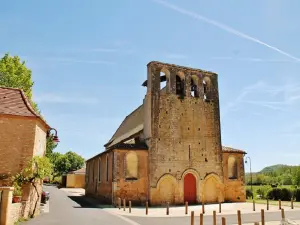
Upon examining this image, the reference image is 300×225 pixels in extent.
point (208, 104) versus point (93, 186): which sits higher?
point (208, 104)

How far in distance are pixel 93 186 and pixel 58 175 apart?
54.0 m

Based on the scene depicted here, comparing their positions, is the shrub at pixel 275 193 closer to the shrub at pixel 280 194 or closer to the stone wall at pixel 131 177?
the shrub at pixel 280 194

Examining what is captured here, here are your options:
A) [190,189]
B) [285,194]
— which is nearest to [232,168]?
[190,189]

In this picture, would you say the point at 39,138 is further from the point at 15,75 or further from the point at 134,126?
the point at 134,126

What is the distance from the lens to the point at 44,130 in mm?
18859

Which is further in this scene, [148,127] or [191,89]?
[191,89]

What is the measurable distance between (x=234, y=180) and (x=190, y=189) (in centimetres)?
505

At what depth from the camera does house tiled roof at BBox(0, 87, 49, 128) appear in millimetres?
16109

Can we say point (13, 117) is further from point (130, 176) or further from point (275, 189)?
point (275, 189)

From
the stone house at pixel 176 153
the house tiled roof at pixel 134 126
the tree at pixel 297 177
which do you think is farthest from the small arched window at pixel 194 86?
the tree at pixel 297 177

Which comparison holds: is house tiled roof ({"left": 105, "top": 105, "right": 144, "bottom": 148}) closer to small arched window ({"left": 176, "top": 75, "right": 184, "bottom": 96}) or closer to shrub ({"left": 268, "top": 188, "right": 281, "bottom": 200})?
small arched window ({"left": 176, "top": 75, "right": 184, "bottom": 96})

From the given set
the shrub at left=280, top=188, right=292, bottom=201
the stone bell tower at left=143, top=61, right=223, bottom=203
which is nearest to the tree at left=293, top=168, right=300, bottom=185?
the shrub at left=280, top=188, right=292, bottom=201

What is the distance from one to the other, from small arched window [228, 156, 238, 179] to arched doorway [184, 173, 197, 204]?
4.44 meters

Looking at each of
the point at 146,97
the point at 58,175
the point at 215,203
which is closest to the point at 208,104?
the point at 146,97
